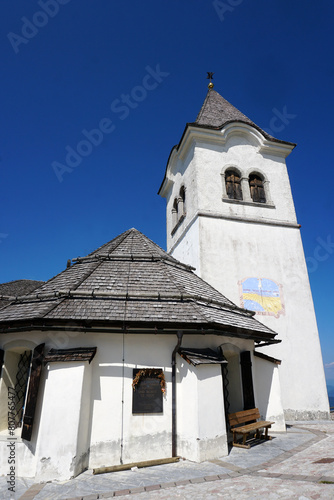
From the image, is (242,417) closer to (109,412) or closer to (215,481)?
(215,481)

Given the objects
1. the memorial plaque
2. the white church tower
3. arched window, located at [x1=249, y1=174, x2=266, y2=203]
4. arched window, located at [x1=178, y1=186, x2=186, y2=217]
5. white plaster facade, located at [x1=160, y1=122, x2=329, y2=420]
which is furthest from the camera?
arched window, located at [x1=178, y1=186, x2=186, y2=217]

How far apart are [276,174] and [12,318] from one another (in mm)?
15738

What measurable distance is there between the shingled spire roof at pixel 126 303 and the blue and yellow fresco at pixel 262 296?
3.76 meters

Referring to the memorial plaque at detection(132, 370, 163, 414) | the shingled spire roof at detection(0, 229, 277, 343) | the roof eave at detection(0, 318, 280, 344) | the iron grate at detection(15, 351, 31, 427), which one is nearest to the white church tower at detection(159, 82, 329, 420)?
the shingled spire roof at detection(0, 229, 277, 343)

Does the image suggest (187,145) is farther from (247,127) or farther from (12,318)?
(12,318)

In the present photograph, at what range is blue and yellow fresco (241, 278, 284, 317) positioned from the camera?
559 inches

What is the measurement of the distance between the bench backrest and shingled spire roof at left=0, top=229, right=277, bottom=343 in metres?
2.00

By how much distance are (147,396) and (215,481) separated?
86.1 inches

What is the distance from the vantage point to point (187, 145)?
1794 cm

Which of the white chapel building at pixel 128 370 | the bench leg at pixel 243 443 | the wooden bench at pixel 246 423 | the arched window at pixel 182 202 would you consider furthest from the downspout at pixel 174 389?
the arched window at pixel 182 202

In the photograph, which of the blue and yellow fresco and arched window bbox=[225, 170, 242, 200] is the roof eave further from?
arched window bbox=[225, 170, 242, 200]

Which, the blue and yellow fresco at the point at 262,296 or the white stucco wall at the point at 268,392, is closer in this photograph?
the white stucco wall at the point at 268,392

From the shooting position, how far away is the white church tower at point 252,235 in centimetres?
1367

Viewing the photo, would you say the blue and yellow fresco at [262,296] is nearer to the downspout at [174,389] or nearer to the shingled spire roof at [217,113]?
the downspout at [174,389]
